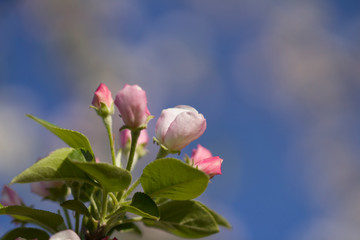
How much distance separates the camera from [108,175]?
2.33 feet

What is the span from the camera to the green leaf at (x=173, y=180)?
0.72m

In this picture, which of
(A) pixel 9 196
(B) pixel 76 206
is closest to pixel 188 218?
(B) pixel 76 206

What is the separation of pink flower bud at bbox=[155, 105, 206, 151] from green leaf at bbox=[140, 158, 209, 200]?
0.09 meters

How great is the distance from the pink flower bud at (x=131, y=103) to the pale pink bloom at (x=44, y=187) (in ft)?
0.95

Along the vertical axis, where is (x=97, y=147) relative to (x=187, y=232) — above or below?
above

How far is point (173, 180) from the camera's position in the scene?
76 cm

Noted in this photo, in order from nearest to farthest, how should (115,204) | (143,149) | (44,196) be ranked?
Answer: (115,204), (44,196), (143,149)

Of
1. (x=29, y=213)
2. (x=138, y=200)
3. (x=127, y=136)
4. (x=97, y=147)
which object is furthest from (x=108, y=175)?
(x=97, y=147)

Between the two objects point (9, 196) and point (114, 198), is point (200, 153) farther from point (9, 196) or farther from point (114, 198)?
point (9, 196)

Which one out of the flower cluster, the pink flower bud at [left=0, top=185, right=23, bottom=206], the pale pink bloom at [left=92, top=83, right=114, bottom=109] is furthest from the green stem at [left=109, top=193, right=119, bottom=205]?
the pink flower bud at [left=0, top=185, right=23, bottom=206]

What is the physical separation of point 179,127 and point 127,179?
0.16 meters

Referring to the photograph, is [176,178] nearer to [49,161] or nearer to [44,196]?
[49,161]

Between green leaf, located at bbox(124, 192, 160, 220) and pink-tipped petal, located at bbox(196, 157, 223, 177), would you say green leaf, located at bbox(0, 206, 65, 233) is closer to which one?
green leaf, located at bbox(124, 192, 160, 220)

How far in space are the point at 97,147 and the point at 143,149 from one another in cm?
375
